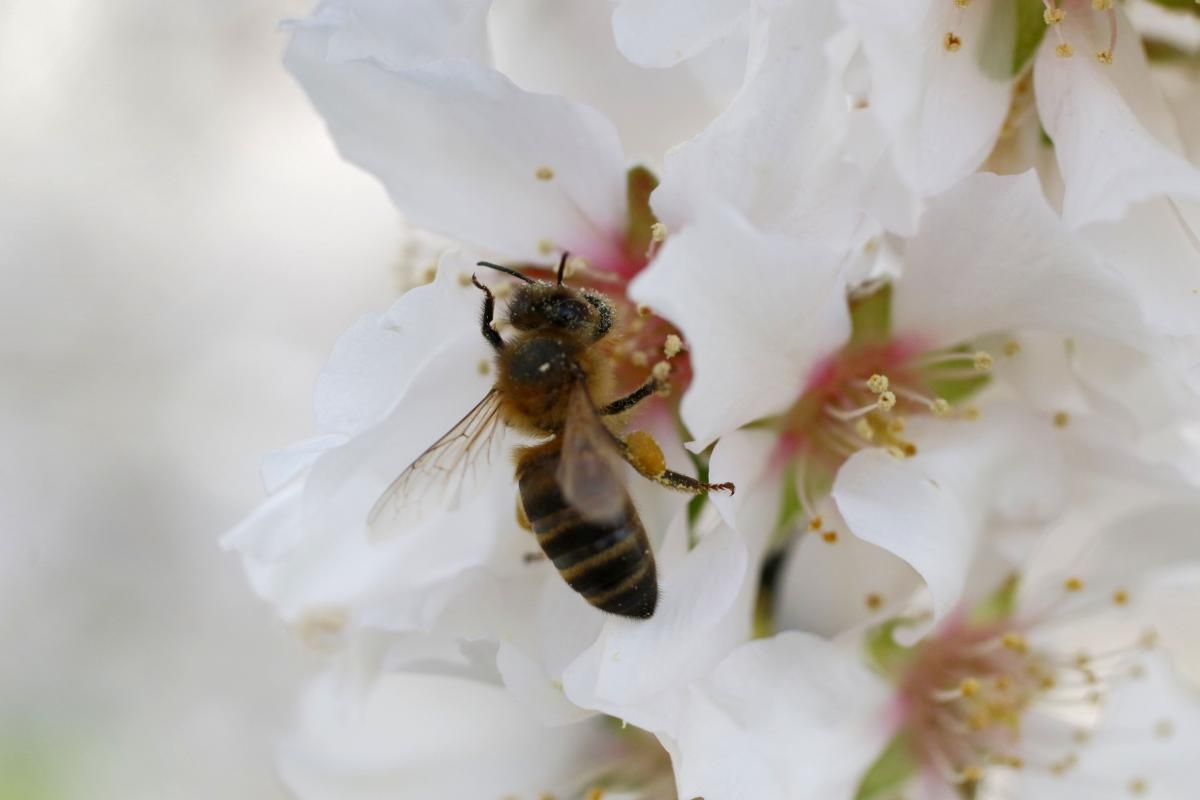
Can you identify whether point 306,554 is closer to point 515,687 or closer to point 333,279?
point 515,687

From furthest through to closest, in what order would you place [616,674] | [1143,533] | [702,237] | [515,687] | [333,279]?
[333,279] → [1143,533] → [515,687] → [616,674] → [702,237]

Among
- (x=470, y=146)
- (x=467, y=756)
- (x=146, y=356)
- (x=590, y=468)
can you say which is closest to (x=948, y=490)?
(x=590, y=468)

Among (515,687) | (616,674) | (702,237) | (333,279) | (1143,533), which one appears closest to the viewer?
(702,237)

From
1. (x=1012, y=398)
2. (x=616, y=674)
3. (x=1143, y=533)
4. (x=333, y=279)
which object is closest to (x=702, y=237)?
(x=616, y=674)

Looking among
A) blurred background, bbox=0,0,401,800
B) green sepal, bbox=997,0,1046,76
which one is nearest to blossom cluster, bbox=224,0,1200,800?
green sepal, bbox=997,0,1046,76

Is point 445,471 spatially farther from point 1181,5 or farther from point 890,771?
point 1181,5

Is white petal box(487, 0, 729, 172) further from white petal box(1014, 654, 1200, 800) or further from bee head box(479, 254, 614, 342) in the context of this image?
white petal box(1014, 654, 1200, 800)

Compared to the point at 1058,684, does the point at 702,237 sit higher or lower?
higher
